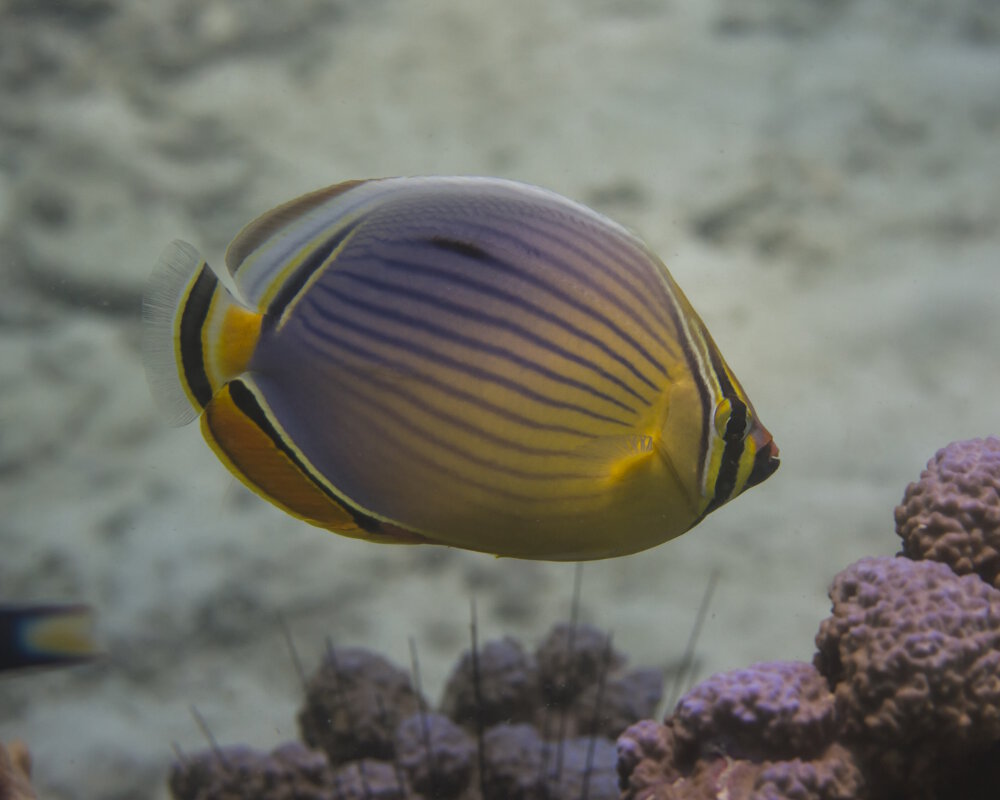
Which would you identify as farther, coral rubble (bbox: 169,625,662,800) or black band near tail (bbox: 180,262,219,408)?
coral rubble (bbox: 169,625,662,800)

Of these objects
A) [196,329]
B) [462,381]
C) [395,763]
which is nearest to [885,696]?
[462,381]

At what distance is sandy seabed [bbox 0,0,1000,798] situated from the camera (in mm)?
3293

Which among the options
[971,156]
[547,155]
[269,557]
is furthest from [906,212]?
[269,557]

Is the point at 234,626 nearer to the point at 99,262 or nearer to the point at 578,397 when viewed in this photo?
the point at 99,262

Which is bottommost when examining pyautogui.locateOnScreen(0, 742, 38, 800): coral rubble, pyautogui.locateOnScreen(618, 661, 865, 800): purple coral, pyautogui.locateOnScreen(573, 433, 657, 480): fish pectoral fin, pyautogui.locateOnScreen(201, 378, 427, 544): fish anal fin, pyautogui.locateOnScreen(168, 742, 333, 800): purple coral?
pyautogui.locateOnScreen(168, 742, 333, 800): purple coral

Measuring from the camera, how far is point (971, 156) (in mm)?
4746

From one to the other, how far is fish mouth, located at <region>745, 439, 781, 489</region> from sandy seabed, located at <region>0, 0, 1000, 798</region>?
2.05 m

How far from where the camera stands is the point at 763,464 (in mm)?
1207

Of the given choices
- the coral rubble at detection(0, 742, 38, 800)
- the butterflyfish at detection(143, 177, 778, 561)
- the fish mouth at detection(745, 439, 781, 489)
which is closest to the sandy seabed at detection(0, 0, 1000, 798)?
the coral rubble at detection(0, 742, 38, 800)

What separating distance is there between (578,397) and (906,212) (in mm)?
4058

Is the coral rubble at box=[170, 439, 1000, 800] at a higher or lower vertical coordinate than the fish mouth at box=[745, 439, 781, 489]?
lower

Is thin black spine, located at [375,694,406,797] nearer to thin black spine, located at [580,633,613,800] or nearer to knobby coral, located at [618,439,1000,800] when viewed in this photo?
thin black spine, located at [580,633,613,800]

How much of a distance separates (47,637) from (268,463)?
389 millimetres

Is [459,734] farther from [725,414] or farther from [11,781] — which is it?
[725,414]
